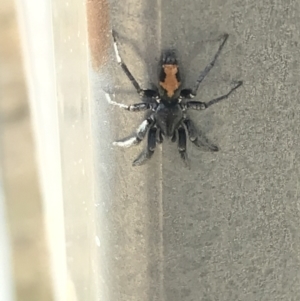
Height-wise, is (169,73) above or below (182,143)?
above

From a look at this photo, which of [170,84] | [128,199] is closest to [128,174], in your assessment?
[128,199]

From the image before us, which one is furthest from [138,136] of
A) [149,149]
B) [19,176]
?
[19,176]

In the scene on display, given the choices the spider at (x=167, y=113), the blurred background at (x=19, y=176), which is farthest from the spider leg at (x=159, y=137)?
the blurred background at (x=19, y=176)

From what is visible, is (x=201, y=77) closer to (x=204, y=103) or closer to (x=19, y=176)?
(x=204, y=103)

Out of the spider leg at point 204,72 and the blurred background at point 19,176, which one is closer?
the spider leg at point 204,72

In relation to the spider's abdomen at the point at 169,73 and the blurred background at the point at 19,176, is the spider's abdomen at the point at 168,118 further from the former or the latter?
the blurred background at the point at 19,176

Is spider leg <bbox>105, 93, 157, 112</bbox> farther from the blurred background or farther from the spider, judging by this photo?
the blurred background

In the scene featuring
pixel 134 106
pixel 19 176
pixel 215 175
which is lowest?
pixel 19 176
